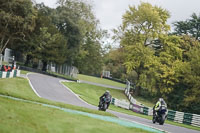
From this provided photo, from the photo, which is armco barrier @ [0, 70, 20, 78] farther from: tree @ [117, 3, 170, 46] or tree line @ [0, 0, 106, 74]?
tree @ [117, 3, 170, 46]

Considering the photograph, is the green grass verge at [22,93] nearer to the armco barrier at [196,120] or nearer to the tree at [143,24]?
the armco barrier at [196,120]

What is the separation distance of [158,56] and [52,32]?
19.5 meters

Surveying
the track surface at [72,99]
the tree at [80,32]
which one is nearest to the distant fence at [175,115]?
the track surface at [72,99]

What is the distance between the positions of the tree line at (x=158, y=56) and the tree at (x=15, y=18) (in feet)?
49.8

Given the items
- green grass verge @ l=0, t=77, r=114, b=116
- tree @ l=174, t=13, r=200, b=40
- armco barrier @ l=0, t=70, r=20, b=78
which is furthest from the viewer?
tree @ l=174, t=13, r=200, b=40

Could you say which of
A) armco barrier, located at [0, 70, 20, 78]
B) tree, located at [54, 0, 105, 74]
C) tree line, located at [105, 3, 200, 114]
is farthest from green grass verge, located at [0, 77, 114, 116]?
tree, located at [54, 0, 105, 74]

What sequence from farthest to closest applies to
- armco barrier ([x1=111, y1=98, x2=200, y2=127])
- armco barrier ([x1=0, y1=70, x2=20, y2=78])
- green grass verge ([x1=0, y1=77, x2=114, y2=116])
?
armco barrier ([x1=0, y1=70, x2=20, y2=78])
armco barrier ([x1=111, y1=98, x2=200, y2=127])
green grass verge ([x1=0, y1=77, x2=114, y2=116])

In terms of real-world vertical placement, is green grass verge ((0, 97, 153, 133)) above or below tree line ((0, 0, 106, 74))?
below

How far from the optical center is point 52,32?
59.5m

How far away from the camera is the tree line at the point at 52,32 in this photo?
51.3 m

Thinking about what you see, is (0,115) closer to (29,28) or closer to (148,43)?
(29,28)

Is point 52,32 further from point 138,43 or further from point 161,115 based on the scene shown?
point 161,115

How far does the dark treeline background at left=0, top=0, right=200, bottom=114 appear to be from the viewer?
162ft

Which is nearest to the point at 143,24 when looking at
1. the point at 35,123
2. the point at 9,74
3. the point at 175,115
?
the point at 175,115
